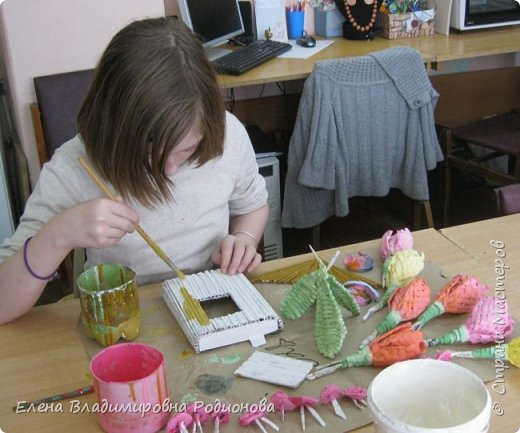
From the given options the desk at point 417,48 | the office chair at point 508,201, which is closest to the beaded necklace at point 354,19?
the desk at point 417,48

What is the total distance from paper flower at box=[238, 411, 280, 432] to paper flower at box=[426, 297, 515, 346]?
0.91ft

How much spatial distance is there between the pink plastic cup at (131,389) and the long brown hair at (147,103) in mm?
335

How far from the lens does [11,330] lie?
1.11 metres

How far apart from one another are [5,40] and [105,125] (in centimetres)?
133

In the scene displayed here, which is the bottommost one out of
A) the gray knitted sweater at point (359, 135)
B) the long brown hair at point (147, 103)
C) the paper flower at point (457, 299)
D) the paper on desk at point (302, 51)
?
the gray knitted sweater at point (359, 135)

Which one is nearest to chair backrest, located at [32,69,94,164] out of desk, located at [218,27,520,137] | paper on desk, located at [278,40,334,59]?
desk, located at [218,27,520,137]

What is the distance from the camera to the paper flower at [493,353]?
960 mm

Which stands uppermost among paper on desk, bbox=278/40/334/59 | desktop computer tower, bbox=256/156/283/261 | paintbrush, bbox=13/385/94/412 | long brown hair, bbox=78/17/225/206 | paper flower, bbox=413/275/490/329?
long brown hair, bbox=78/17/225/206

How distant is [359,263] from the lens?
1.23 m

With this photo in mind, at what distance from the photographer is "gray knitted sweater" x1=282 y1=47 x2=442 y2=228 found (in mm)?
2346

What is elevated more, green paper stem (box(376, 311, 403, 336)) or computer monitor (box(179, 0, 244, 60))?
computer monitor (box(179, 0, 244, 60))

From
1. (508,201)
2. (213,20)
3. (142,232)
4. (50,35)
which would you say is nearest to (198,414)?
(142,232)

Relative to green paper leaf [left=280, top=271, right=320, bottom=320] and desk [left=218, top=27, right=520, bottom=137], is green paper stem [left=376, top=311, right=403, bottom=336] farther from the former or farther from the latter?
desk [left=218, top=27, right=520, bottom=137]

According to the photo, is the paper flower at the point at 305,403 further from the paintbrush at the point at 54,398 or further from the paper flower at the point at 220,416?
the paintbrush at the point at 54,398
